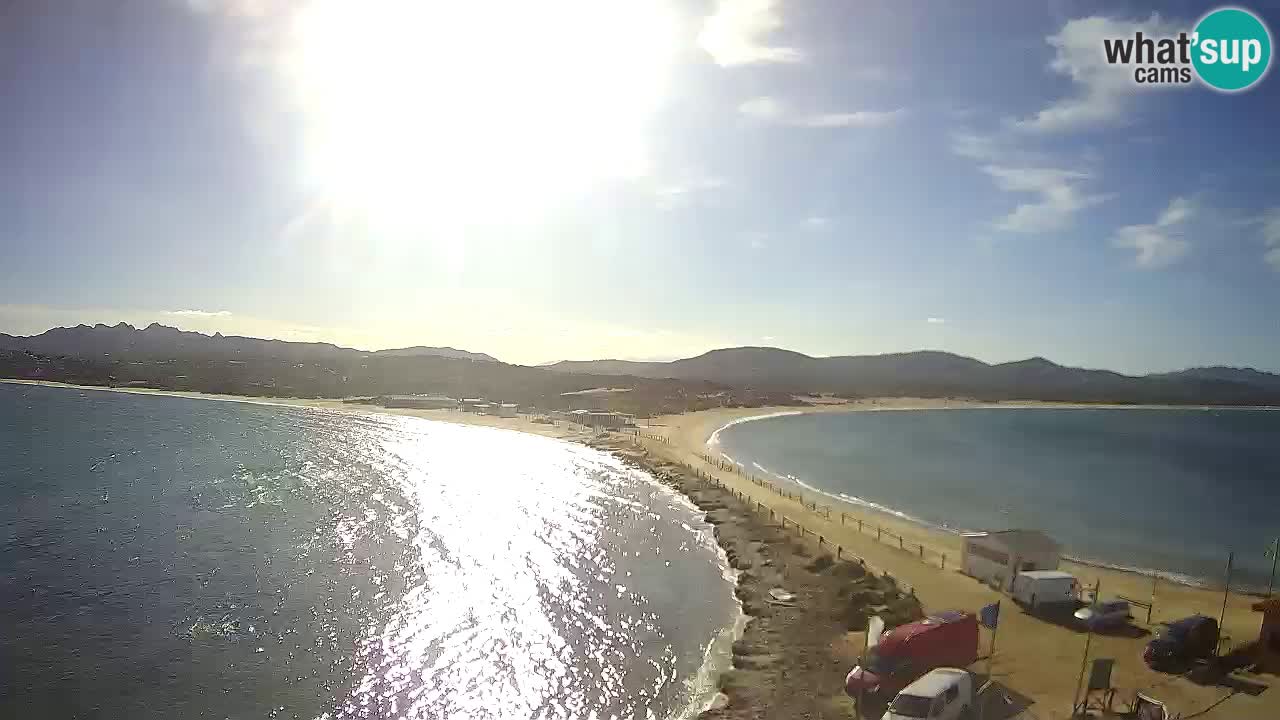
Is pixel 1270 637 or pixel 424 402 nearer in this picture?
pixel 1270 637

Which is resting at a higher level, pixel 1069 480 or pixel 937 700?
pixel 937 700

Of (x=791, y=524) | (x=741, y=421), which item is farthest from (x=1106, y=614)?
(x=741, y=421)

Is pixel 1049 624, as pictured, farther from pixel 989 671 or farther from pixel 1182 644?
pixel 989 671

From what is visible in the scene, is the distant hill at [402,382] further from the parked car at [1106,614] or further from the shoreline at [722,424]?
the parked car at [1106,614]

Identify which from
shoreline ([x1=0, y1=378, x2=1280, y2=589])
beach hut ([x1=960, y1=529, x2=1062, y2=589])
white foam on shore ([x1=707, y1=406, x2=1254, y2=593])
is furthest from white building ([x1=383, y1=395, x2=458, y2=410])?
beach hut ([x1=960, y1=529, x2=1062, y2=589])

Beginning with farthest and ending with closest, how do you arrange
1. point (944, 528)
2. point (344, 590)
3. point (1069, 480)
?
point (1069, 480), point (944, 528), point (344, 590)

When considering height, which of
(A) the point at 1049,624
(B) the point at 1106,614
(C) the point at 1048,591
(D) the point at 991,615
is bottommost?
(A) the point at 1049,624

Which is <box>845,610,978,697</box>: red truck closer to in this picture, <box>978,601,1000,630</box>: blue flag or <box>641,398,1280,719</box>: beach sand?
<box>978,601,1000,630</box>: blue flag

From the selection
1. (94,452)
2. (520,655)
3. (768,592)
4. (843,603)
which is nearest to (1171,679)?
(843,603)
